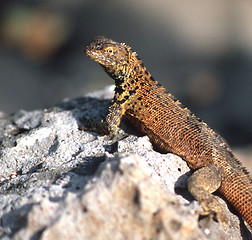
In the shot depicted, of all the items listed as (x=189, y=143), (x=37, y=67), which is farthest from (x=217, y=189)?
(x=37, y=67)

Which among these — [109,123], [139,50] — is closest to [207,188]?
[109,123]

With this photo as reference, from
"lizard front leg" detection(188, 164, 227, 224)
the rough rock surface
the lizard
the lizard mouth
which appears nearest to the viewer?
the rough rock surface

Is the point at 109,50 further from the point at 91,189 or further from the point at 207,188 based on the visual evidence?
the point at 91,189

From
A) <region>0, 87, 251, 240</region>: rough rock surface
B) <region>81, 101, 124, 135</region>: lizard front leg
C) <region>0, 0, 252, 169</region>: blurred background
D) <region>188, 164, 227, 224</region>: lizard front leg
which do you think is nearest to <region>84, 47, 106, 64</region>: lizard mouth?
<region>81, 101, 124, 135</region>: lizard front leg

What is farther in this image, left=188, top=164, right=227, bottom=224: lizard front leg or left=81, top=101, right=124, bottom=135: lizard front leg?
left=81, top=101, right=124, bottom=135: lizard front leg

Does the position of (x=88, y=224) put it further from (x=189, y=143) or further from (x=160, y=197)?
(x=189, y=143)

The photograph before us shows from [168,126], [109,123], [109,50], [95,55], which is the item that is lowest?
[109,123]

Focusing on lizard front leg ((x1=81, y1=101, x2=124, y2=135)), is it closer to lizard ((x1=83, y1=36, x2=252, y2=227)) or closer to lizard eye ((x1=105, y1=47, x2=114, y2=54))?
lizard ((x1=83, y1=36, x2=252, y2=227))
